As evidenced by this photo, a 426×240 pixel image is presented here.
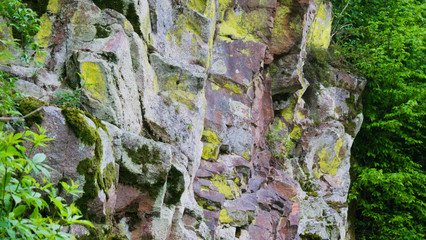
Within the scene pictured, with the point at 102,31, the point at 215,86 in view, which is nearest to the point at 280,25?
the point at 215,86

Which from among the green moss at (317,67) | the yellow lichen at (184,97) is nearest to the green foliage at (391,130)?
the green moss at (317,67)

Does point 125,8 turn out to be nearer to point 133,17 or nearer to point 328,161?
point 133,17

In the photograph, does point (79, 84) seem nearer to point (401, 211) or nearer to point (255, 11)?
point (255, 11)

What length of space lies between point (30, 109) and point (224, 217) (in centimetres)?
451

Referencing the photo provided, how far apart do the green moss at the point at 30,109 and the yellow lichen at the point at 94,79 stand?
0.90m

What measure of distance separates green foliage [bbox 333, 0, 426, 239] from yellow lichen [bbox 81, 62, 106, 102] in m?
10.7

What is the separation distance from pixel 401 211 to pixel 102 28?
12.1 metres

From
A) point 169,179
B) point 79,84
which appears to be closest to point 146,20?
point 79,84

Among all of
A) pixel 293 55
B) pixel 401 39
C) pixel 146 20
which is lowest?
pixel 146 20

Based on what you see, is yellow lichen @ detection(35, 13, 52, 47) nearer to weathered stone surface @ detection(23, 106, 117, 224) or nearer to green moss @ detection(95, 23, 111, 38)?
green moss @ detection(95, 23, 111, 38)

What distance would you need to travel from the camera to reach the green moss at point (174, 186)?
4.54m

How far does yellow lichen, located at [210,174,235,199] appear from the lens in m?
7.21

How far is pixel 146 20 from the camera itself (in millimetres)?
5484

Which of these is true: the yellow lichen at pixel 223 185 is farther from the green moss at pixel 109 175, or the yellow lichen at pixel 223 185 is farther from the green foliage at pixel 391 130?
the green foliage at pixel 391 130
